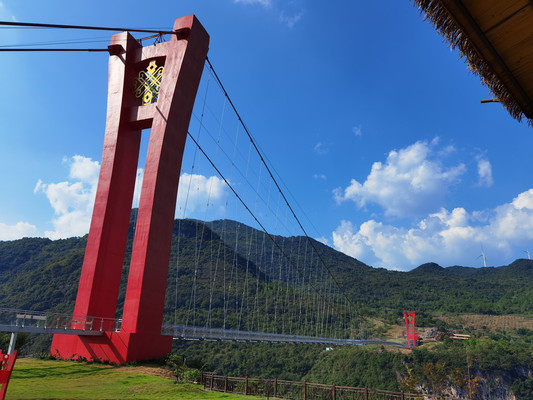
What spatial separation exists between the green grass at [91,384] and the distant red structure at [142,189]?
3.47ft

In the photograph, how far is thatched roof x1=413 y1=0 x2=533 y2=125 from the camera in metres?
1.92

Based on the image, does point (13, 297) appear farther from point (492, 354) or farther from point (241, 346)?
point (492, 354)

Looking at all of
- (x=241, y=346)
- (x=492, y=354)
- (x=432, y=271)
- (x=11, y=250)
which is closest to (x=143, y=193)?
(x=241, y=346)

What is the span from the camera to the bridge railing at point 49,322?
10016 millimetres

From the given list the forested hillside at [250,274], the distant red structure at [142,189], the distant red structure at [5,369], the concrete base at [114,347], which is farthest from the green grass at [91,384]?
the forested hillside at [250,274]

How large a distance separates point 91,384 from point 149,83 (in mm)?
11387

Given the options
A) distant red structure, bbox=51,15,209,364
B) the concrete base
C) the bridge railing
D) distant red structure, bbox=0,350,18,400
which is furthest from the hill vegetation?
distant red structure, bbox=0,350,18,400

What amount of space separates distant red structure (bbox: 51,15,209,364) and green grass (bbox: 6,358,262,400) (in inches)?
41.7

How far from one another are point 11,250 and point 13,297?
22673 millimetres

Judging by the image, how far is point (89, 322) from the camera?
41.3 ft

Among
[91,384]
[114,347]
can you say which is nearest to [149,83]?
[114,347]

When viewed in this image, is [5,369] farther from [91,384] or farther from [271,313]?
[271,313]

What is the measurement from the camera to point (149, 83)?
1577 cm

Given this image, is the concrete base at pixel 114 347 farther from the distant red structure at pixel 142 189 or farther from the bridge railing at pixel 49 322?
the bridge railing at pixel 49 322
